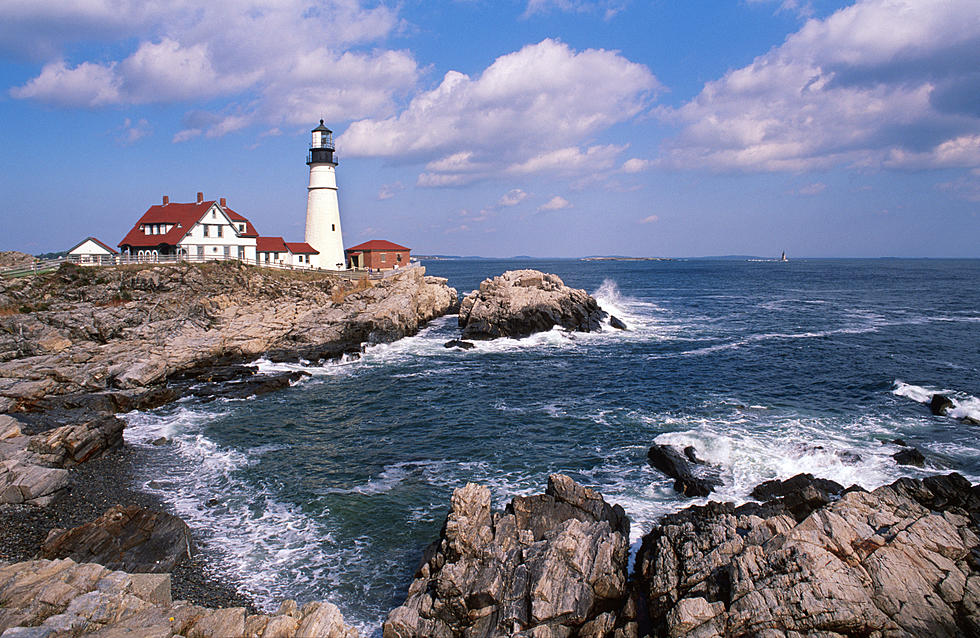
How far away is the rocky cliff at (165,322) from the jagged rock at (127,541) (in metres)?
13.8

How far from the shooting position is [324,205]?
62875 mm

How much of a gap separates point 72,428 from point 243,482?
7.41 metres

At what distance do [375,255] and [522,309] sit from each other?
2746cm

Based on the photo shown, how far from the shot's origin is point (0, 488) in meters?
17.2

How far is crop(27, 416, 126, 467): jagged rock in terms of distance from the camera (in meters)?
20.0

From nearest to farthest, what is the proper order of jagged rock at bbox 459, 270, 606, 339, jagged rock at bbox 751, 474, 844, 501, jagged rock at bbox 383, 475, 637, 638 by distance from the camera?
jagged rock at bbox 383, 475, 637, 638, jagged rock at bbox 751, 474, 844, 501, jagged rock at bbox 459, 270, 606, 339

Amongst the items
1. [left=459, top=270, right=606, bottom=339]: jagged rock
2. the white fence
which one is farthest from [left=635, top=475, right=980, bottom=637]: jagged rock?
the white fence

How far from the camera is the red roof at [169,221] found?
5294 cm

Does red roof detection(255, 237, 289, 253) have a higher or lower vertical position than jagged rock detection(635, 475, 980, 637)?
higher

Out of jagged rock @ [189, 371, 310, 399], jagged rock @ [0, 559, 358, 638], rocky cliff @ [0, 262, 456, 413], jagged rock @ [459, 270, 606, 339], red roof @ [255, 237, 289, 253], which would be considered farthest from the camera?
red roof @ [255, 237, 289, 253]

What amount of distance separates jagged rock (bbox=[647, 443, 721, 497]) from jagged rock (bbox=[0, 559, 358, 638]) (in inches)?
469

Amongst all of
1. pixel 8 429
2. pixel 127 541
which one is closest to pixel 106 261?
pixel 8 429

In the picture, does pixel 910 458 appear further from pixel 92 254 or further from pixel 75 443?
pixel 92 254

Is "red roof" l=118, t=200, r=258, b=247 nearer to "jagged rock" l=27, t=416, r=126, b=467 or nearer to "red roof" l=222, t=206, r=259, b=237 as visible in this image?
"red roof" l=222, t=206, r=259, b=237
